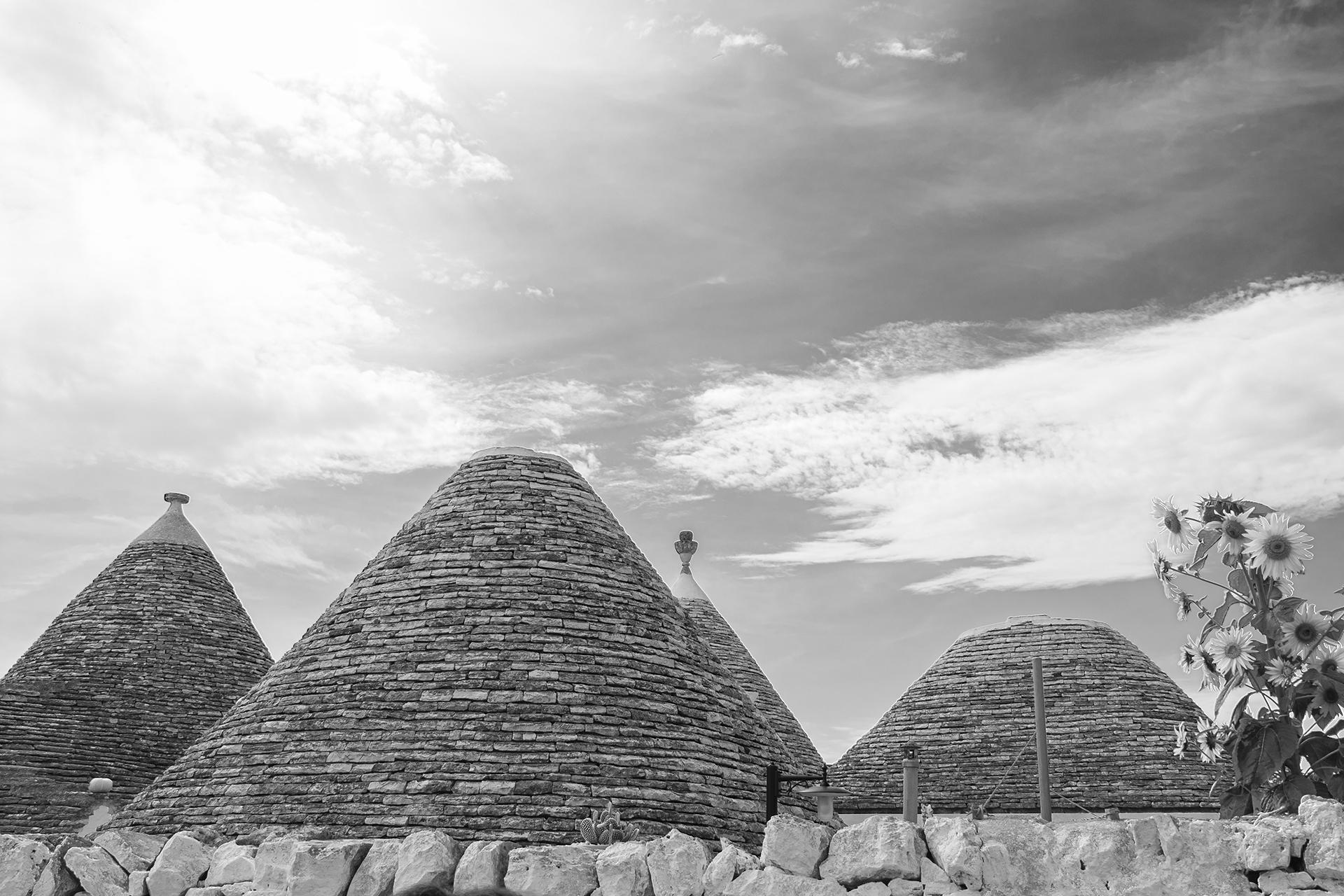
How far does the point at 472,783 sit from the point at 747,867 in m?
4.64

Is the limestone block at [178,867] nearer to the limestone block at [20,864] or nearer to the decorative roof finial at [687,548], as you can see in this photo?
the limestone block at [20,864]

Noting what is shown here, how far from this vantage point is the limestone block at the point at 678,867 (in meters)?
5.51

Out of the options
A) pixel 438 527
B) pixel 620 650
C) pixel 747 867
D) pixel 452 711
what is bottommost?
pixel 747 867

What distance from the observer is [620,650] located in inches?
442

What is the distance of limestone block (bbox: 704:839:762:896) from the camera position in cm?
549

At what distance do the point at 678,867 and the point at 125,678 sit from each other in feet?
45.8

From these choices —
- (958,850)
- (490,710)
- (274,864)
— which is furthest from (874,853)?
(490,710)

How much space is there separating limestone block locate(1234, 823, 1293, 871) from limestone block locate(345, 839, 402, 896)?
13.4 feet

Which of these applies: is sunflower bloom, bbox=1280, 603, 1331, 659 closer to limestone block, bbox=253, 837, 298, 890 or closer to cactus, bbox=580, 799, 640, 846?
cactus, bbox=580, 799, 640, 846

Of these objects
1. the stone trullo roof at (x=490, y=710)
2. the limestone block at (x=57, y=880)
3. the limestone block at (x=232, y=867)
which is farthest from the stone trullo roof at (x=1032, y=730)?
the limestone block at (x=57, y=880)

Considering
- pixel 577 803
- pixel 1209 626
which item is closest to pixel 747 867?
pixel 1209 626

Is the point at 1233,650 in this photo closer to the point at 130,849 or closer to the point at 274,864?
the point at 274,864

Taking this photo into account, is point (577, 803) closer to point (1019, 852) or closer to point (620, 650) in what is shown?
point (620, 650)

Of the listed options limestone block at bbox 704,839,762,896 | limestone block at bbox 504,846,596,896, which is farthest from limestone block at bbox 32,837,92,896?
limestone block at bbox 704,839,762,896
